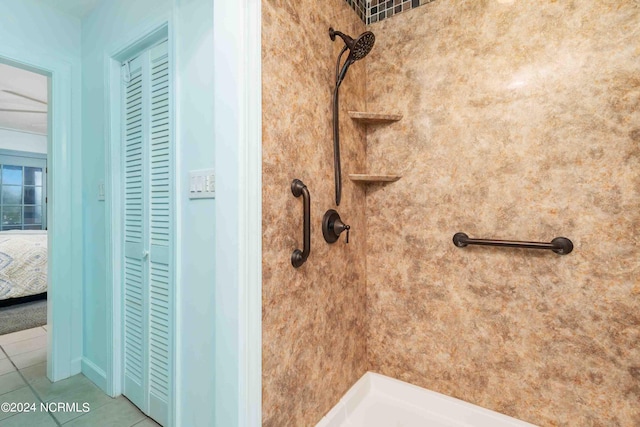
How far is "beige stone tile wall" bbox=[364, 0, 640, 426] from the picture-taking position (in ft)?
3.71

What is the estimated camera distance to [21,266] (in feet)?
10.4

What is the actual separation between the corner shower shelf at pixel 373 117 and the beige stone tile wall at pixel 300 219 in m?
0.05

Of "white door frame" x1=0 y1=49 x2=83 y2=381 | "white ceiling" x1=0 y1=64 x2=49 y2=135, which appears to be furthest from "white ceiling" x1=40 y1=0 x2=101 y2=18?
"white ceiling" x1=0 y1=64 x2=49 y2=135

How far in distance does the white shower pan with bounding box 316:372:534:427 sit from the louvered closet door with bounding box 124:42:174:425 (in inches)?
36.2

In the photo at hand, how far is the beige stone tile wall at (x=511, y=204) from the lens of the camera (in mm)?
1131

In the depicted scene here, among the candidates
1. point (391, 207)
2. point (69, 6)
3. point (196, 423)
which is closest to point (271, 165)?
point (391, 207)

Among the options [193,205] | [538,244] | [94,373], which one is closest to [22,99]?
[94,373]

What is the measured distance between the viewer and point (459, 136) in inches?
56.3

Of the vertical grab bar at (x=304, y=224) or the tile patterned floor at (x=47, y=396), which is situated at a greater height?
the vertical grab bar at (x=304, y=224)

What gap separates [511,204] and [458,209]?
0.73 ft

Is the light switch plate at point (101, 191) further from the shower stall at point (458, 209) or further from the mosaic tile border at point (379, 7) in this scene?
the mosaic tile border at point (379, 7)

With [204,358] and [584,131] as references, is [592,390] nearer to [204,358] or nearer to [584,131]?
[584,131]

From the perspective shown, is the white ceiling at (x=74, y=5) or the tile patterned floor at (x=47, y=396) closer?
the tile patterned floor at (x=47, y=396)

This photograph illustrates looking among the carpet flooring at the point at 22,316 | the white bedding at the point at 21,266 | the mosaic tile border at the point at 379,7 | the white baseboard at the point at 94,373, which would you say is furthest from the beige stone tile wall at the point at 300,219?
the white bedding at the point at 21,266
